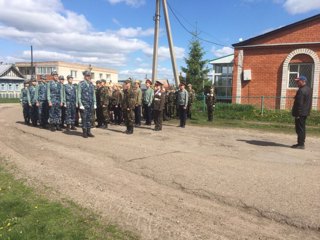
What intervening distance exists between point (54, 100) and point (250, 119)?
31.6 ft

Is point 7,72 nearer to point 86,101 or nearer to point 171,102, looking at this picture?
point 171,102

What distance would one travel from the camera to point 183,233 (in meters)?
4.30

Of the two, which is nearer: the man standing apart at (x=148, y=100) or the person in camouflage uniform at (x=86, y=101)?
the person in camouflage uniform at (x=86, y=101)

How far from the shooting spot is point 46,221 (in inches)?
181

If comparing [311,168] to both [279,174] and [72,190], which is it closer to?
[279,174]

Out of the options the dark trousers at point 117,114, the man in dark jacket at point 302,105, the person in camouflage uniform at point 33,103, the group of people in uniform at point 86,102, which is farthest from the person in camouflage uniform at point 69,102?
the man in dark jacket at point 302,105

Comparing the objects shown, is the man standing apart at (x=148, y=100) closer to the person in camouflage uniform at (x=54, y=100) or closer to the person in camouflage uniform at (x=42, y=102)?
the person in camouflage uniform at (x=54, y=100)

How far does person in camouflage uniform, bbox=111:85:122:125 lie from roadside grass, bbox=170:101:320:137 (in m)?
2.64

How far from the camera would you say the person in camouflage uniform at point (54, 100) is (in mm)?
12602

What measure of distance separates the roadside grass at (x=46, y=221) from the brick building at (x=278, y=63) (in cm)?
1554

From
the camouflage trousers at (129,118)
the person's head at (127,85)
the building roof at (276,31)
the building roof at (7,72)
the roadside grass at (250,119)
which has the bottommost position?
the roadside grass at (250,119)

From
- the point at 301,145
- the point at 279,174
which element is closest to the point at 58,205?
the point at 279,174

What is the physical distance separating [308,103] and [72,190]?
693 cm

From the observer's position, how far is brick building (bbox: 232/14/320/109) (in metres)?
19.1
